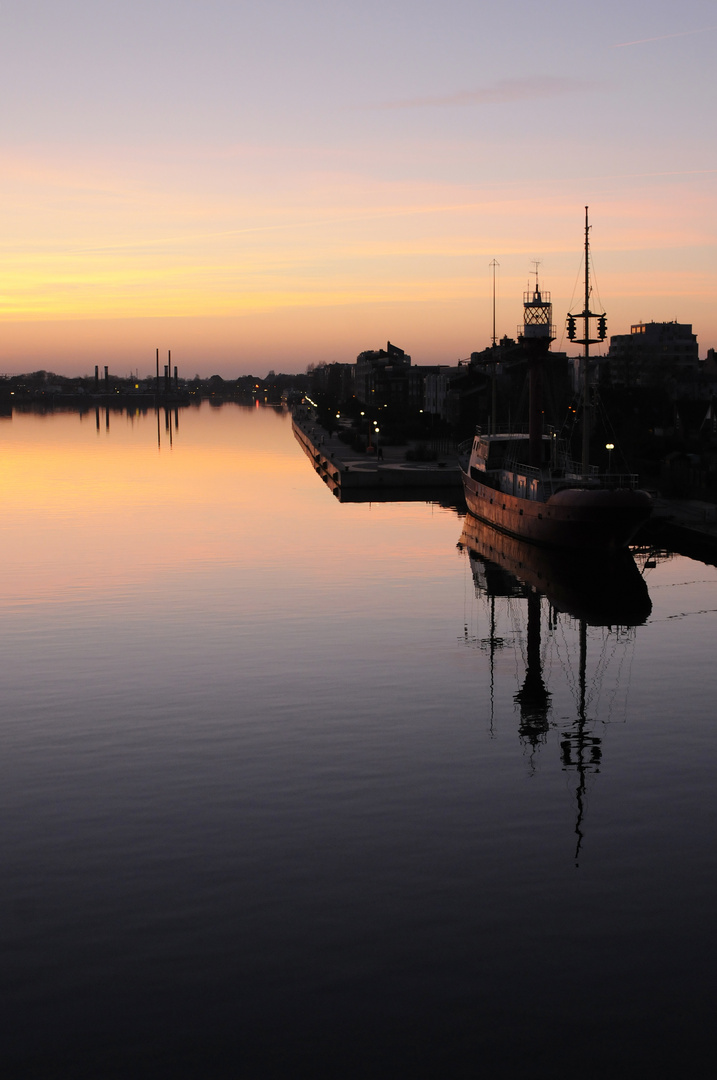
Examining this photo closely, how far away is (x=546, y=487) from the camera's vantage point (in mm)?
56844

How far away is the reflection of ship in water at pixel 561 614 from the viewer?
2552 centimetres

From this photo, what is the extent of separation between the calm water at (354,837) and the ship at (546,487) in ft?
30.1

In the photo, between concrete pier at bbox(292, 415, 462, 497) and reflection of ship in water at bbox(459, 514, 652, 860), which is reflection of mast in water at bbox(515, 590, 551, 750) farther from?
concrete pier at bbox(292, 415, 462, 497)

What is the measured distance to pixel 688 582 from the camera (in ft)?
157

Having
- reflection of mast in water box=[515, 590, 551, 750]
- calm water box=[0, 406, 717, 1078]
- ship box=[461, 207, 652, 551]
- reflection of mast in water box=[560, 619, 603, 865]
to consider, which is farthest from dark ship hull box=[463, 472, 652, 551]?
reflection of mast in water box=[560, 619, 603, 865]

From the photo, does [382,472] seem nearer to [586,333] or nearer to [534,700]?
[586,333]

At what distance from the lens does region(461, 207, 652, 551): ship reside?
5112cm

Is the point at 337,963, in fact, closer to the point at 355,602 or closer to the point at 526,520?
the point at 355,602

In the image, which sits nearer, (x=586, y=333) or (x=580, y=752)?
(x=580, y=752)

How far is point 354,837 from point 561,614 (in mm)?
24197

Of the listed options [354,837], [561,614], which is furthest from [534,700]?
[561,614]

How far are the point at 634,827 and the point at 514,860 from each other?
9.19 ft

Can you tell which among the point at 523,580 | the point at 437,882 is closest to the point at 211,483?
the point at 523,580

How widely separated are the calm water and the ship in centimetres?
918
